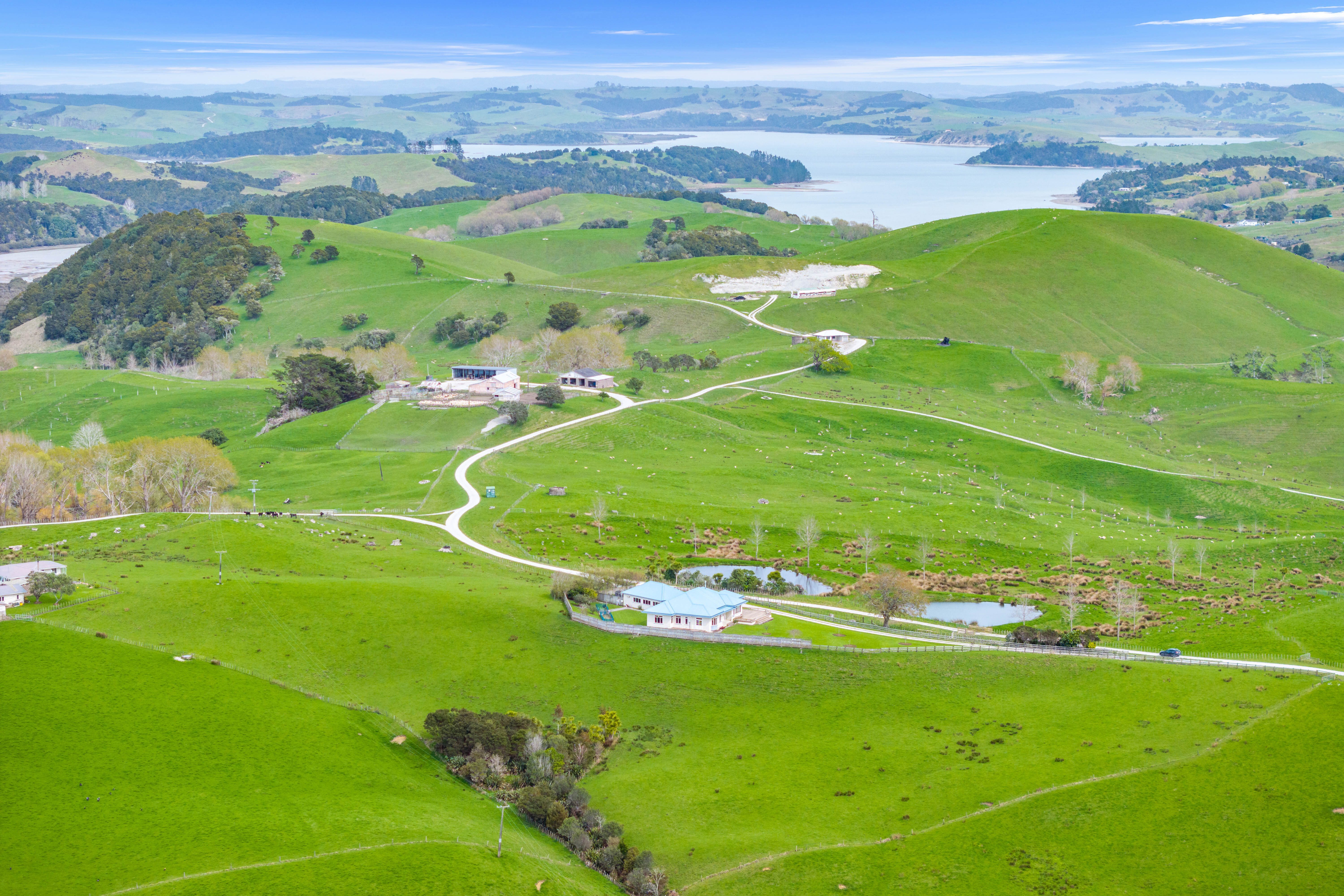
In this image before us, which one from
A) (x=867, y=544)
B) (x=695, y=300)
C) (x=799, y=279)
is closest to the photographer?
(x=867, y=544)

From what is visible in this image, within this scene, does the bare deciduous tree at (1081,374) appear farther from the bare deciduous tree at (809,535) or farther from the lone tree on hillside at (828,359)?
the bare deciduous tree at (809,535)

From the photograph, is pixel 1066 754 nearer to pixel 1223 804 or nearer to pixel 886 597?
pixel 1223 804

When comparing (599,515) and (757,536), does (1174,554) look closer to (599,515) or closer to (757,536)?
(757,536)

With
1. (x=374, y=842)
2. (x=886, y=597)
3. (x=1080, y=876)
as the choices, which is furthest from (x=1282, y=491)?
(x=374, y=842)

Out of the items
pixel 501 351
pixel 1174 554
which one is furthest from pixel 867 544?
pixel 501 351

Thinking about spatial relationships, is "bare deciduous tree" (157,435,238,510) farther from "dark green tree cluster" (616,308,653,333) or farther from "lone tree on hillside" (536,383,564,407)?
"dark green tree cluster" (616,308,653,333)
